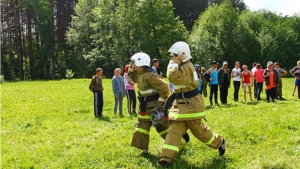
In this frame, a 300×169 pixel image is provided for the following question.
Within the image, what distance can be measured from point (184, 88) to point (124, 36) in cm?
4445

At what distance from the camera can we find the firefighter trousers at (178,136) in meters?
5.84

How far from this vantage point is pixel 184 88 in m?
6.07

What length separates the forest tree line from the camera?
47.8 metres

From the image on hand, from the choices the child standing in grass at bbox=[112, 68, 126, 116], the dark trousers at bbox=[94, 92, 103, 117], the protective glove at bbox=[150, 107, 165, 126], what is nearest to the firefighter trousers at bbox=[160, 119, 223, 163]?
the protective glove at bbox=[150, 107, 165, 126]

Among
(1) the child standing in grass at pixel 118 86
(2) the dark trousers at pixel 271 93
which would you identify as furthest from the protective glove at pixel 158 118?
(2) the dark trousers at pixel 271 93

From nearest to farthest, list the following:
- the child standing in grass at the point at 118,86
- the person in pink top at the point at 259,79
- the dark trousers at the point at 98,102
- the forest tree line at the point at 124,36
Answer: the dark trousers at the point at 98,102 → the child standing in grass at the point at 118,86 → the person in pink top at the point at 259,79 → the forest tree line at the point at 124,36

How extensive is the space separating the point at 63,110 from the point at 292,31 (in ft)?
160

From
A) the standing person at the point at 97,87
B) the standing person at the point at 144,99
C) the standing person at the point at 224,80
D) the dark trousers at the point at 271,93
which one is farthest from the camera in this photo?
the dark trousers at the point at 271,93

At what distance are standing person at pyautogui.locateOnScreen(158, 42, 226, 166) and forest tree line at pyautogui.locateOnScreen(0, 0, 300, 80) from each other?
40.3 metres

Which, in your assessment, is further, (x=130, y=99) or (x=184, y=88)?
(x=130, y=99)

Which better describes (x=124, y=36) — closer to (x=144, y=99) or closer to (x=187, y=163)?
(x=144, y=99)

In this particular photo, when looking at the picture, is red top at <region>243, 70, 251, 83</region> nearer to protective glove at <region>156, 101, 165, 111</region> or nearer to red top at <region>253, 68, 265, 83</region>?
red top at <region>253, 68, 265, 83</region>

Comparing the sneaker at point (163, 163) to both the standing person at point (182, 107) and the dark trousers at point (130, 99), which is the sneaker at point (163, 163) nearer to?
the standing person at point (182, 107)

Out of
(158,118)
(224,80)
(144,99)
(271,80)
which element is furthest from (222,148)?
(271,80)
